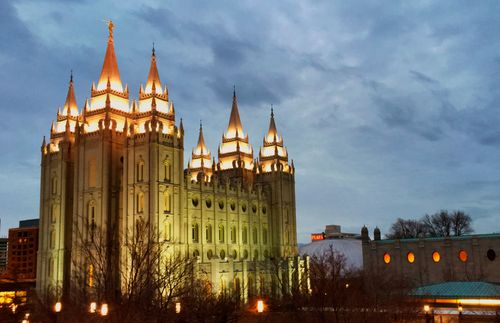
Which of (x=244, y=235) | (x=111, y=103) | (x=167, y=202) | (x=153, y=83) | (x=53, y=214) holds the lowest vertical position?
(x=244, y=235)

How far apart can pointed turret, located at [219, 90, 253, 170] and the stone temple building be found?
7.64 metres

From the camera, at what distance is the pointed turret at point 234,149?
317ft

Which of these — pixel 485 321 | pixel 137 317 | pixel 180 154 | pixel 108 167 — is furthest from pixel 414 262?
pixel 137 317

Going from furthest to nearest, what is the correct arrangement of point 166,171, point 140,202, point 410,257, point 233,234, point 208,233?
point 233,234 → point 208,233 → point 166,171 → point 140,202 → point 410,257

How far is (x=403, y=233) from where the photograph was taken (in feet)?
422

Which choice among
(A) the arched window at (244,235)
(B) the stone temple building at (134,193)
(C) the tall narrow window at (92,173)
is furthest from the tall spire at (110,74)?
(A) the arched window at (244,235)

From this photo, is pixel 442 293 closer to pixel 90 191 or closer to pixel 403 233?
pixel 90 191

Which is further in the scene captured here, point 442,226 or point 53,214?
point 442,226

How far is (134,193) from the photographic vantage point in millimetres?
69938

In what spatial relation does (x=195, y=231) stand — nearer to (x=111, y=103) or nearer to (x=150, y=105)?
(x=150, y=105)

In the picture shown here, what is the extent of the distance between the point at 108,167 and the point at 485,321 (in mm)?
49195

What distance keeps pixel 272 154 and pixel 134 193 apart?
32.3 meters

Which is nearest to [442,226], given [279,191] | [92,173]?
[279,191]

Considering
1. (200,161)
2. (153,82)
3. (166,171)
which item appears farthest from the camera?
(200,161)
